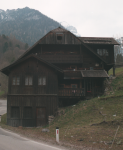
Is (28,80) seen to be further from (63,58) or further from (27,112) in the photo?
(63,58)

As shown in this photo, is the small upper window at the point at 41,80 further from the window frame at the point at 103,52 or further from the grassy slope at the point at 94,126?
the window frame at the point at 103,52

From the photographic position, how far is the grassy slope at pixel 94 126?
9.46 meters

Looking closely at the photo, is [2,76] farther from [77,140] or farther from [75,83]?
[77,140]

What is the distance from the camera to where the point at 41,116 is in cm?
1878

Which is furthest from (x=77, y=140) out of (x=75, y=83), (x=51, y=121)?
(x=75, y=83)

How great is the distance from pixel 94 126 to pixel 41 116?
26.8ft

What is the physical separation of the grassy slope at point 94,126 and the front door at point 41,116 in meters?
1.69

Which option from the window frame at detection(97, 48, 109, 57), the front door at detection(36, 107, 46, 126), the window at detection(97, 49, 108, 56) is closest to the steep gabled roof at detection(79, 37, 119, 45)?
the window frame at detection(97, 48, 109, 57)

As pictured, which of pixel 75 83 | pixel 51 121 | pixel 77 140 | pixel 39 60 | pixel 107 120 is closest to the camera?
pixel 77 140

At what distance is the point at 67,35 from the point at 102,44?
20.4 feet

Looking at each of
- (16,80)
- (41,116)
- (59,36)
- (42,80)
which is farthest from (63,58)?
(41,116)

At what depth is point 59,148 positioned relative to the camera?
8.24 metres

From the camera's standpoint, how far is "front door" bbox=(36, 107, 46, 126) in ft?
61.1

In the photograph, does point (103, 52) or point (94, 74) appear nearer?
point (94, 74)
